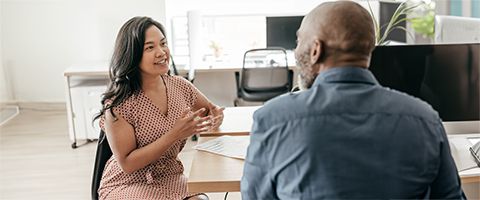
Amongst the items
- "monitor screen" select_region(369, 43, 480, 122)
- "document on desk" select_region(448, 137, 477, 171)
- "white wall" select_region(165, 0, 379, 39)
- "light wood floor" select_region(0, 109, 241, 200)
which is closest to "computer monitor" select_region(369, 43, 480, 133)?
"monitor screen" select_region(369, 43, 480, 122)

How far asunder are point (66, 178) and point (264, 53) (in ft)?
7.39

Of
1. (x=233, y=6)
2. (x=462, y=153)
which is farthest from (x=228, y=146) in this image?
(x=233, y=6)

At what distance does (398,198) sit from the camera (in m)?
1.09

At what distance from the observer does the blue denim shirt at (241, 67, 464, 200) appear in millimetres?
1053

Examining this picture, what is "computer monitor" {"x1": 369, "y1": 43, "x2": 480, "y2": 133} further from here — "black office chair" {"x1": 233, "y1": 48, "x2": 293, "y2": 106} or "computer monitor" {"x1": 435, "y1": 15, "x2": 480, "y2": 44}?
"black office chair" {"x1": 233, "y1": 48, "x2": 293, "y2": 106}

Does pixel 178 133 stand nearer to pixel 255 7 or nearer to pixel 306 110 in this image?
pixel 306 110

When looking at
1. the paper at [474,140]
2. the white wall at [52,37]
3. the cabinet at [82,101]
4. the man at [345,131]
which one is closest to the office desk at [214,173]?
the man at [345,131]

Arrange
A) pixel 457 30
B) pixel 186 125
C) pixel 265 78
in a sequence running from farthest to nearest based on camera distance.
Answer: pixel 265 78
pixel 457 30
pixel 186 125

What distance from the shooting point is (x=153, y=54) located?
1.95 m

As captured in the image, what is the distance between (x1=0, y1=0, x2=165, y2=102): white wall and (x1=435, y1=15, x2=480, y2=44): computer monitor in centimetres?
354

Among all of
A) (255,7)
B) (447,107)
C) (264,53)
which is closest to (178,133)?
(447,107)

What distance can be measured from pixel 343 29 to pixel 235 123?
1.21 metres

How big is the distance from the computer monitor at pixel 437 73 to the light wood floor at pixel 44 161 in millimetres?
1559

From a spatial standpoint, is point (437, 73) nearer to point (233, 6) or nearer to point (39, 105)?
point (233, 6)
